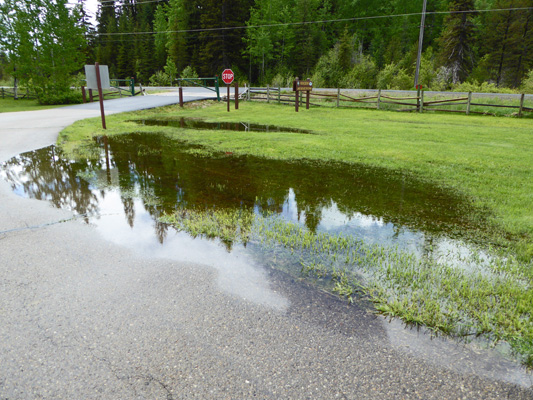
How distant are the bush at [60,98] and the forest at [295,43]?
1.36m

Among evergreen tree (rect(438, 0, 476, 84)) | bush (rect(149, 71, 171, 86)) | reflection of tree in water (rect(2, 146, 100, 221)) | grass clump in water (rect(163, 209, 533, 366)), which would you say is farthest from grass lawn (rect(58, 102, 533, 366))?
bush (rect(149, 71, 171, 86))

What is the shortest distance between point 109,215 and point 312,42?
61.6 metres

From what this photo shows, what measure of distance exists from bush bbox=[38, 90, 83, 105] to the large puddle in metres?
19.2

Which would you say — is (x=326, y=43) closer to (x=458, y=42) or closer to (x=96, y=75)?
(x=458, y=42)

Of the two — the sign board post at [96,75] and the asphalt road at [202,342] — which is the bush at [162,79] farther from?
the asphalt road at [202,342]

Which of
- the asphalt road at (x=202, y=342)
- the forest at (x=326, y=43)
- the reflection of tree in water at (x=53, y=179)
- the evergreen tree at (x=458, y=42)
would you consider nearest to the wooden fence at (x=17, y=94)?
the forest at (x=326, y=43)

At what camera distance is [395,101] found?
2305cm

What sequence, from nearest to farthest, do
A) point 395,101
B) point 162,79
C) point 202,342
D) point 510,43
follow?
point 202,342 → point 395,101 → point 162,79 → point 510,43

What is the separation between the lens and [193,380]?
2.50 metres

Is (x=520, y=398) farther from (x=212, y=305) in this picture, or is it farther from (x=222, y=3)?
(x=222, y=3)

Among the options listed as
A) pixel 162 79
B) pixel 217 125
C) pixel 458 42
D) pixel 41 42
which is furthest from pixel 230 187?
pixel 458 42

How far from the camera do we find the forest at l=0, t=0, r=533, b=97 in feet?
88.1

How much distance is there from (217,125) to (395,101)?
514 inches

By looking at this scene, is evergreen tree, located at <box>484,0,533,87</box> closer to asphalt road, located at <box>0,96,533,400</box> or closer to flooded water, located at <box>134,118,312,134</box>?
flooded water, located at <box>134,118,312,134</box>
